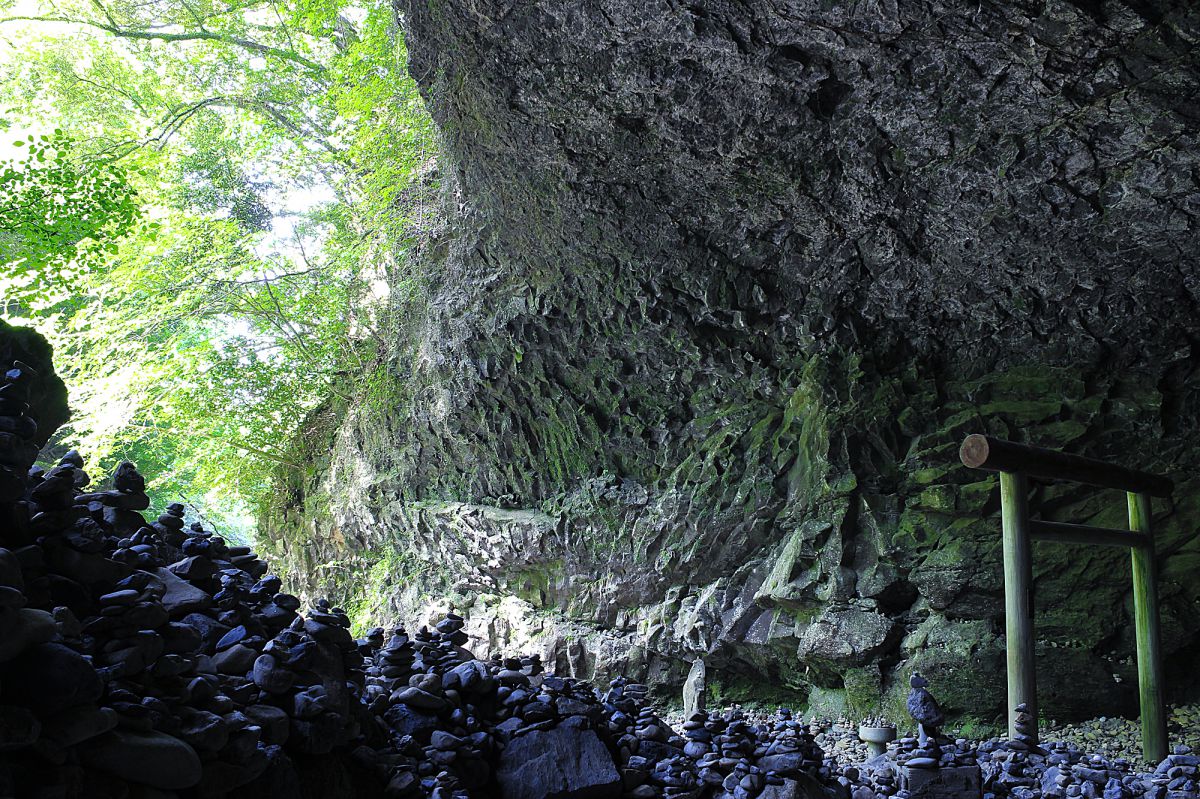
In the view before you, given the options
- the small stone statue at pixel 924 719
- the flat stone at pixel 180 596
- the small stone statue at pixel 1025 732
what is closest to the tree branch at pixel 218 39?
the flat stone at pixel 180 596

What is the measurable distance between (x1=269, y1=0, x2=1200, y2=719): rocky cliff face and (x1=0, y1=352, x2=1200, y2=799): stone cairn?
6.61ft

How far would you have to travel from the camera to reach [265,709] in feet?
10.7

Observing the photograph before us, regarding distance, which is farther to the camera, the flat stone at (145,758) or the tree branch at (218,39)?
the tree branch at (218,39)

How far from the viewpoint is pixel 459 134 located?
8.27 m

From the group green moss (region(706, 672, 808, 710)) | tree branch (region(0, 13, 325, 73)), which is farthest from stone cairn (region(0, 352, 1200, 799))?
tree branch (region(0, 13, 325, 73))

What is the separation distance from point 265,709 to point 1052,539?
481 cm

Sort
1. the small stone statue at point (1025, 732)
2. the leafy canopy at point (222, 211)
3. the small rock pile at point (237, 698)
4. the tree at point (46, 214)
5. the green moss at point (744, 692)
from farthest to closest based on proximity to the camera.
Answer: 1. the leafy canopy at point (222, 211)
2. the green moss at point (744, 692)
3. the tree at point (46, 214)
4. the small stone statue at point (1025, 732)
5. the small rock pile at point (237, 698)

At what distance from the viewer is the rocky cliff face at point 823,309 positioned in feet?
19.3

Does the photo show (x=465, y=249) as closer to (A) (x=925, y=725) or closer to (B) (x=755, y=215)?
(B) (x=755, y=215)

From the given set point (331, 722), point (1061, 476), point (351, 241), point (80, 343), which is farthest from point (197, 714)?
point (351, 241)

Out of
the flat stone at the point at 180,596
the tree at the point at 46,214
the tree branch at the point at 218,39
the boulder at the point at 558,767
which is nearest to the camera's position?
the flat stone at the point at 180,596

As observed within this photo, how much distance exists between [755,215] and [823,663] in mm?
3925

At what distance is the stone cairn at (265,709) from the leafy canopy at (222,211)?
5.04 metres

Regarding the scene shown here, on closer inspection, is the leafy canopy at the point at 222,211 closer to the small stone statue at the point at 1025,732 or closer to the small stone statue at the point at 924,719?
the small stone statue at the point at 924,719
